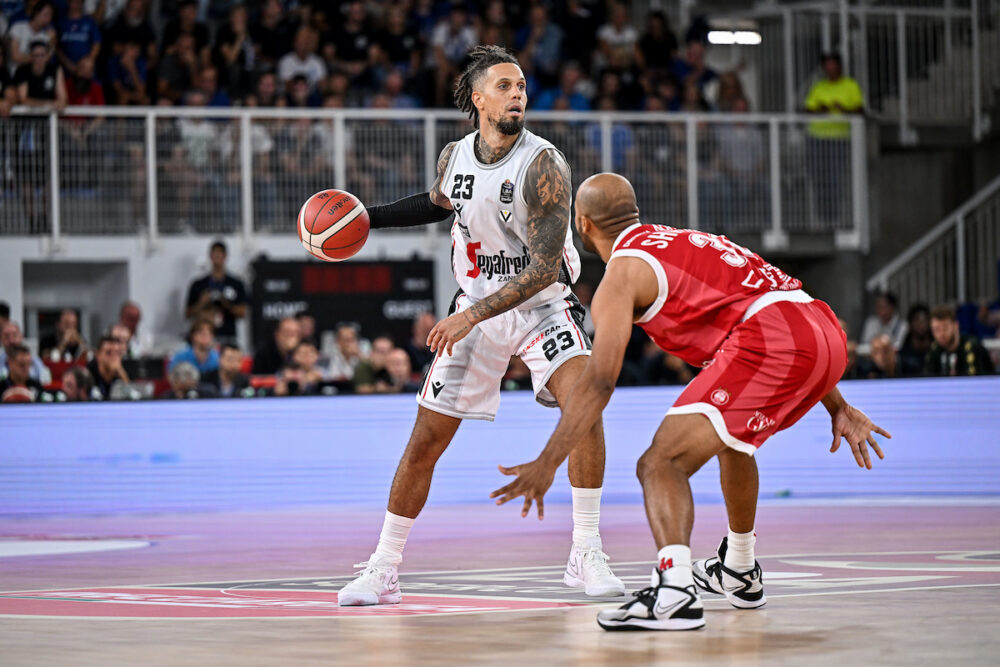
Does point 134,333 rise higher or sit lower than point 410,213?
lower

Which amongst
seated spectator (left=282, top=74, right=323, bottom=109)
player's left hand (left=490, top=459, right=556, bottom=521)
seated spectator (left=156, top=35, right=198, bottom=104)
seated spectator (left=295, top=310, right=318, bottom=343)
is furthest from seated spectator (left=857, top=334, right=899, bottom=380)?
player's left hand (left=490, top=459, right=556, bottom=521)

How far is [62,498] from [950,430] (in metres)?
6.71

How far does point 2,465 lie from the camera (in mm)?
11102

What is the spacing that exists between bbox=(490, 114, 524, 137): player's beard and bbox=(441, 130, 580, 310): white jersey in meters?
0.06

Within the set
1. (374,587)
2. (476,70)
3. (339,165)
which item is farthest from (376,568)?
(339,165)

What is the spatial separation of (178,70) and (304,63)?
1413 mm

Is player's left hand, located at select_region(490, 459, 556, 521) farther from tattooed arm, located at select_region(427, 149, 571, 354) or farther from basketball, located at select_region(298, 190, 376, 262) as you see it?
basketball, located at select_region(298, 190, 376, 262)

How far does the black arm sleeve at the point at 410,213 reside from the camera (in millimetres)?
6758

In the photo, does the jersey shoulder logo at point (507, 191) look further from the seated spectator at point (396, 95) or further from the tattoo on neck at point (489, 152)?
the seated spectator at point (396, 95)

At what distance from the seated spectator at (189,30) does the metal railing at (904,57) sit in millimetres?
7179

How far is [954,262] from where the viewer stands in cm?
1841

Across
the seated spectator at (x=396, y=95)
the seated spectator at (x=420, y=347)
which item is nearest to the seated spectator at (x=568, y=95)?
the seated spectator at (x=396, y=95)

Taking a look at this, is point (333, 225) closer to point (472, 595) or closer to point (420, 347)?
point (472, 595)

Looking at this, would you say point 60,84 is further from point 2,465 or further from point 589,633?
point 589,633
